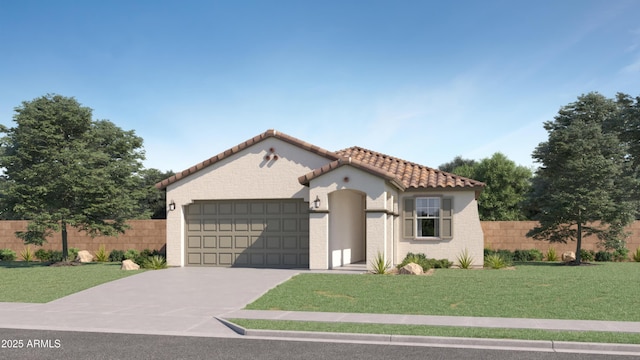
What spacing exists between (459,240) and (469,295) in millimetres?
9504

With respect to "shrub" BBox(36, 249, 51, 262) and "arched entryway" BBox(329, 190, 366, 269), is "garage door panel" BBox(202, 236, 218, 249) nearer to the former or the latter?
"arched entryway" BBox(329, 190, 366, 269)

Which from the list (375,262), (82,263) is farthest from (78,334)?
(82,263)

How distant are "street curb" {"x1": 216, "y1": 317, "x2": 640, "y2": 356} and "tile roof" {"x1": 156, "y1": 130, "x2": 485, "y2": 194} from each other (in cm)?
1069

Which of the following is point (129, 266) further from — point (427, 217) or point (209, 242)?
point (427, 217)

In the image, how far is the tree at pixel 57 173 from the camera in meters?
25.7

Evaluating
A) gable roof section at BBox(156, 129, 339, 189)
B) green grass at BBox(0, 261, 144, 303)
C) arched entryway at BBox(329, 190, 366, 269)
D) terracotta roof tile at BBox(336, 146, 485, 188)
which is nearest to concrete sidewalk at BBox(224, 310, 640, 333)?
green grass at BBox(0, 261, 144, 303)

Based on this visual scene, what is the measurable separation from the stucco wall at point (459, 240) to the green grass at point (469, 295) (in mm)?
4098

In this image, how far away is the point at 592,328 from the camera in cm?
1109

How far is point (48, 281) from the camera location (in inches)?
769

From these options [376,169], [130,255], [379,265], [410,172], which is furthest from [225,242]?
[410,172]

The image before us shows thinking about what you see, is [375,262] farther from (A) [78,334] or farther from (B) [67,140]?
(B) [67,140]

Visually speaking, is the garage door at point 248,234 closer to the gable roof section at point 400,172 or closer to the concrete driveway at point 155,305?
the gable roof section at point 400,172

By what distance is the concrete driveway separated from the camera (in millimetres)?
12156

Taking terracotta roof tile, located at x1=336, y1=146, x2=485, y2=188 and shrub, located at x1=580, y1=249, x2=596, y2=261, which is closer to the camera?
terracotta roof tile, located at x1=336, y1=146, x2=485, y2=188
